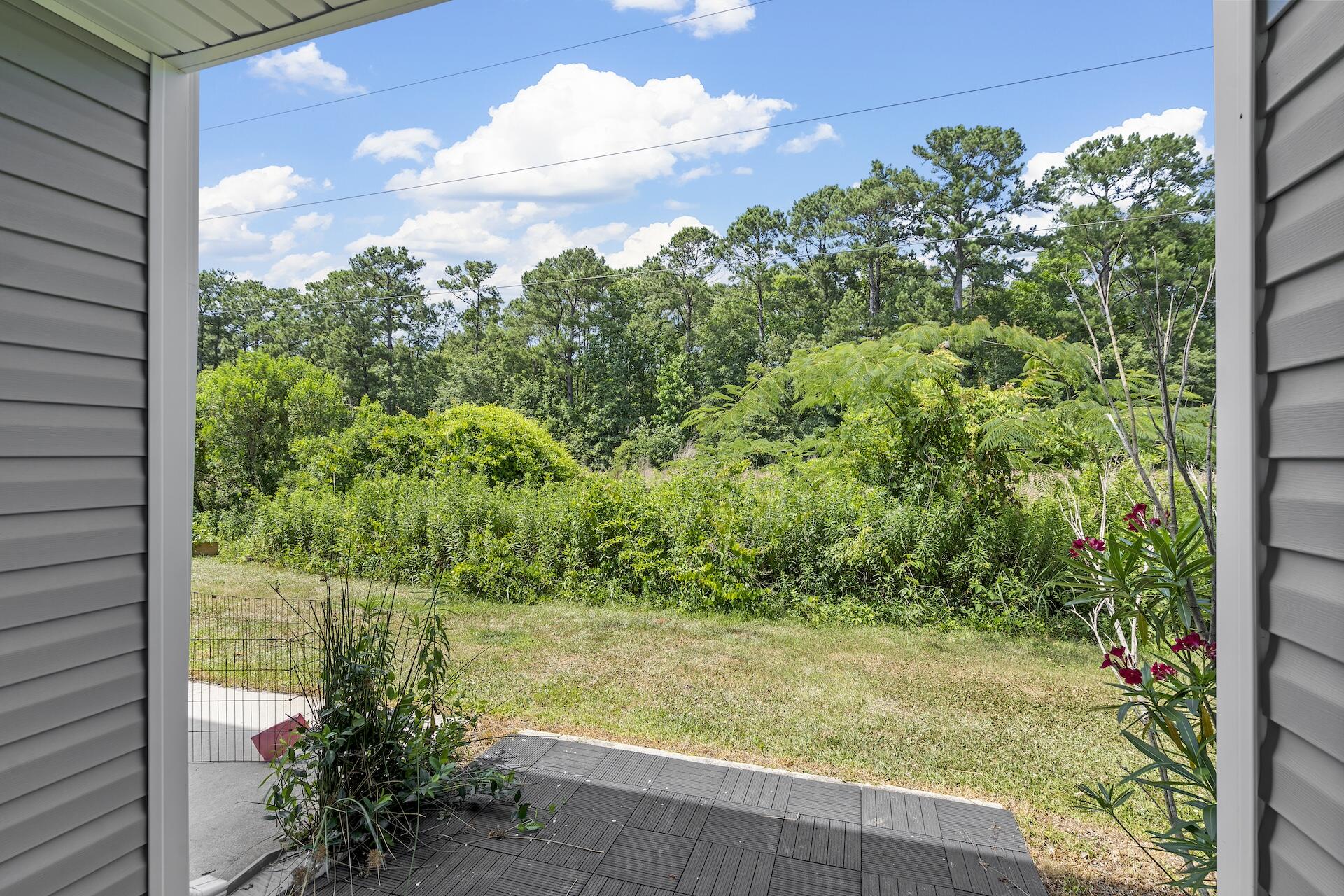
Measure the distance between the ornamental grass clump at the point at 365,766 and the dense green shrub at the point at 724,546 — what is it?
101 inches

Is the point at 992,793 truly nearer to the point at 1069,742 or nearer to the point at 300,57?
the point at 1069,742

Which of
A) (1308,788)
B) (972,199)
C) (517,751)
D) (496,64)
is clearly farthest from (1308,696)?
(496,64)

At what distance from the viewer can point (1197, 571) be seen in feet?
4.92

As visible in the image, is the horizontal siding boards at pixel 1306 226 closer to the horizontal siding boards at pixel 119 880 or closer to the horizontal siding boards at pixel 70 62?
the horizontal siding boards at pixel 70 62

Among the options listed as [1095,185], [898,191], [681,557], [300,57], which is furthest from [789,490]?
[300,57]

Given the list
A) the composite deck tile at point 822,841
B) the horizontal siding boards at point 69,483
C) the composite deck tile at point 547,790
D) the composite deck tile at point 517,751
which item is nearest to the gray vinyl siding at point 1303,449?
the composite deck tile at point 822,841

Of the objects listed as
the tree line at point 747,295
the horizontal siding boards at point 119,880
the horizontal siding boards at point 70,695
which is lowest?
the horizontal siding boards at point 119,880

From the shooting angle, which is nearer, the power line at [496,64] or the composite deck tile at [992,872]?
the composite deck tile at [992,872]

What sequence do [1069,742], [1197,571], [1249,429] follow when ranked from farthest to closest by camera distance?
[1069,742] < [1197,571] < [1249,429]

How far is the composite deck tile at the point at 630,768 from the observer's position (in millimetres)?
2480

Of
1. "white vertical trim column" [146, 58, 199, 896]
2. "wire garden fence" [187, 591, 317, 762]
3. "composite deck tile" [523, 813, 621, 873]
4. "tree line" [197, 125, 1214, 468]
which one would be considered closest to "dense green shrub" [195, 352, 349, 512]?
"wire garden fence" [187, 591, 317, 762]

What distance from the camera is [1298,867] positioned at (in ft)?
2.20

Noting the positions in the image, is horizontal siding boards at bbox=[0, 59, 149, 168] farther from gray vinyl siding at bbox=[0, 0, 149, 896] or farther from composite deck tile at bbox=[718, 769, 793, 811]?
composite deck tile at bbox=[718, 769, 793, 811]

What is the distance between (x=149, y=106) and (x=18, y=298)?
42 cm
